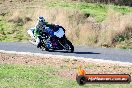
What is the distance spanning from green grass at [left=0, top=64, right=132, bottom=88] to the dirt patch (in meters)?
0.52

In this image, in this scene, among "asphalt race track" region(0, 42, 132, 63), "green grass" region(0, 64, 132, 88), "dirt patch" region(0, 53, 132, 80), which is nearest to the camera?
"green grass" region(0, 64, 132, 88)

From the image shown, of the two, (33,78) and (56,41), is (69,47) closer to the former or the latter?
(56,41)

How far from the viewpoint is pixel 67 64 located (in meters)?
19.3

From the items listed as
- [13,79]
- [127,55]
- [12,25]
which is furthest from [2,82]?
[12,25]

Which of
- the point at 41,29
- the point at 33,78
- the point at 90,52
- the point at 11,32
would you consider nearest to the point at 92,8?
the point at 11,32

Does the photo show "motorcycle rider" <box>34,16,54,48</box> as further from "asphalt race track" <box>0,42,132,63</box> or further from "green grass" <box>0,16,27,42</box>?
"green grass" <box>0,16,27,42</box>

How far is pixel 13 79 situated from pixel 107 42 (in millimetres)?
13092

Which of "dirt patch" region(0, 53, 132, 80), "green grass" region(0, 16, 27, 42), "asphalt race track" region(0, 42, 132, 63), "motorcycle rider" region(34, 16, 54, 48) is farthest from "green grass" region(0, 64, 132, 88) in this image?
"green grass" region(0, 16, 27, 42)

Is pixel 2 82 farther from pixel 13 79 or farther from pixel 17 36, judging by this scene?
pixel 17 36

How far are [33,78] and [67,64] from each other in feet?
13.6

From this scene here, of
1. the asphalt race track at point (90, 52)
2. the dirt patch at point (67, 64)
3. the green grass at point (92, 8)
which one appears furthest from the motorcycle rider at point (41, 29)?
the green grass at point (92, 8)

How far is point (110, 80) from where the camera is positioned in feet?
33.3

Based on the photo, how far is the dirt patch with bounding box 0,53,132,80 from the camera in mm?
17289

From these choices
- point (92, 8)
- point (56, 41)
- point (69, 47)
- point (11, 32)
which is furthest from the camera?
point (92, 8)
